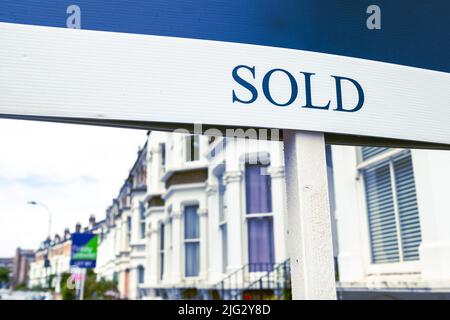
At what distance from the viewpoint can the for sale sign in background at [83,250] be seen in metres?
13.2

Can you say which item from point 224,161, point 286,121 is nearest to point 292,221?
point 286,121

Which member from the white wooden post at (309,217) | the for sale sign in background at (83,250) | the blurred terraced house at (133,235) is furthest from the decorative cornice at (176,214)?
the white wooden post at (309,217)

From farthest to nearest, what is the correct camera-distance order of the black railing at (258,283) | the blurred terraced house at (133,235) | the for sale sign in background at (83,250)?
the blurred terraced house at (133,235) → the for sale sign in background at (83,250) → the black railing at (258,283)

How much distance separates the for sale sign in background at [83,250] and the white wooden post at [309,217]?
1207cm

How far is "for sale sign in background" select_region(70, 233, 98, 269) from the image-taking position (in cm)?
1320

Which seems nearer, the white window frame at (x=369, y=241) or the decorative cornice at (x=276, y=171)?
the white window frame at (x=369, y=241)

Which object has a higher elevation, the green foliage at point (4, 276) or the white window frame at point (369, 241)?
the green foliage at point (4, 276)

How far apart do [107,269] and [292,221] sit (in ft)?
111

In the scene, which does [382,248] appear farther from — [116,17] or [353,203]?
[116,17]

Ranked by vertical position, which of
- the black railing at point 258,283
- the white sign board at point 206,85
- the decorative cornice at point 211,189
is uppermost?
the decorative cornice at point 211,189

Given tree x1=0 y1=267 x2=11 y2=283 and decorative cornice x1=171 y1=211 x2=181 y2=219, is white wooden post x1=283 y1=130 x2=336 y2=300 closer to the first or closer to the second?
decorative cornice x1=171 y1=211 x2=181 y2=219

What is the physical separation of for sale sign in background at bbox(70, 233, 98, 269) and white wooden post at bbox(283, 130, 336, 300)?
12066mm

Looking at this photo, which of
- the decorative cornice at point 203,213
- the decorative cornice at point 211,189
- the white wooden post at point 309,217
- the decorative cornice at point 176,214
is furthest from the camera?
the decorative cornice at point 176,214

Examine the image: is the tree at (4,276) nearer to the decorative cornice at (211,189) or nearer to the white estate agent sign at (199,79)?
the decorative cornice at (211,189)
